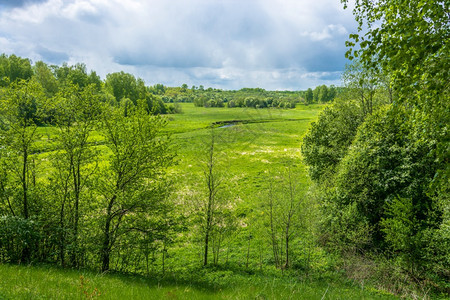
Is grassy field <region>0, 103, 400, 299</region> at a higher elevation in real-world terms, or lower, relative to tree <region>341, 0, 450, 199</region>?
lower

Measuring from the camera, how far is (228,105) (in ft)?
126

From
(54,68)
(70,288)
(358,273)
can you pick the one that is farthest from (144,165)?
(54,68)

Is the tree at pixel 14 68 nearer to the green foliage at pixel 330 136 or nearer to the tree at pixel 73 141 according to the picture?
the tree at pixel 73 141

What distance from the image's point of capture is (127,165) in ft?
50.1

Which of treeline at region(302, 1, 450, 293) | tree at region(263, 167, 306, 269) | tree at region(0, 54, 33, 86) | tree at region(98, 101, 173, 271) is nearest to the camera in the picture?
tree at region(98, 101, 173, 271)

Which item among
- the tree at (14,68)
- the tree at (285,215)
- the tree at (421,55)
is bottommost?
the tree at (285,215)

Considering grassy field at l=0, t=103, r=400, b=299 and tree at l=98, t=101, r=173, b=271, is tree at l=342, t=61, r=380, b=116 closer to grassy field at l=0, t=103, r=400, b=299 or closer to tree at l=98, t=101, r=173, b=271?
grassy field at l=0, t=103, r=400, b=299

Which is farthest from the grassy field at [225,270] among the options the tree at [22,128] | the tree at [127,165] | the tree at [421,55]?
the tree at [421,55]

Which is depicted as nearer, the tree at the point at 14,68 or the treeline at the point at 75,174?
the treeline at the point at 75,174

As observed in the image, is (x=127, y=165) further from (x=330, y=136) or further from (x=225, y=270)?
(x=330, y=136)

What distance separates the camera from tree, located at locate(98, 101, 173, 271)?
1498 centimetres

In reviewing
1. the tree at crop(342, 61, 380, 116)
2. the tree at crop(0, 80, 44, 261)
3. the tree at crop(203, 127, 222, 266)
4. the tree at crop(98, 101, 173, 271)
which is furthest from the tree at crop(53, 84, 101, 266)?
the tree at crop(342, 61, 380, 116)

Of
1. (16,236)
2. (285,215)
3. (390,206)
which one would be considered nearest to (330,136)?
(390,206)

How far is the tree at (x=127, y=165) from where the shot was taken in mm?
14977
